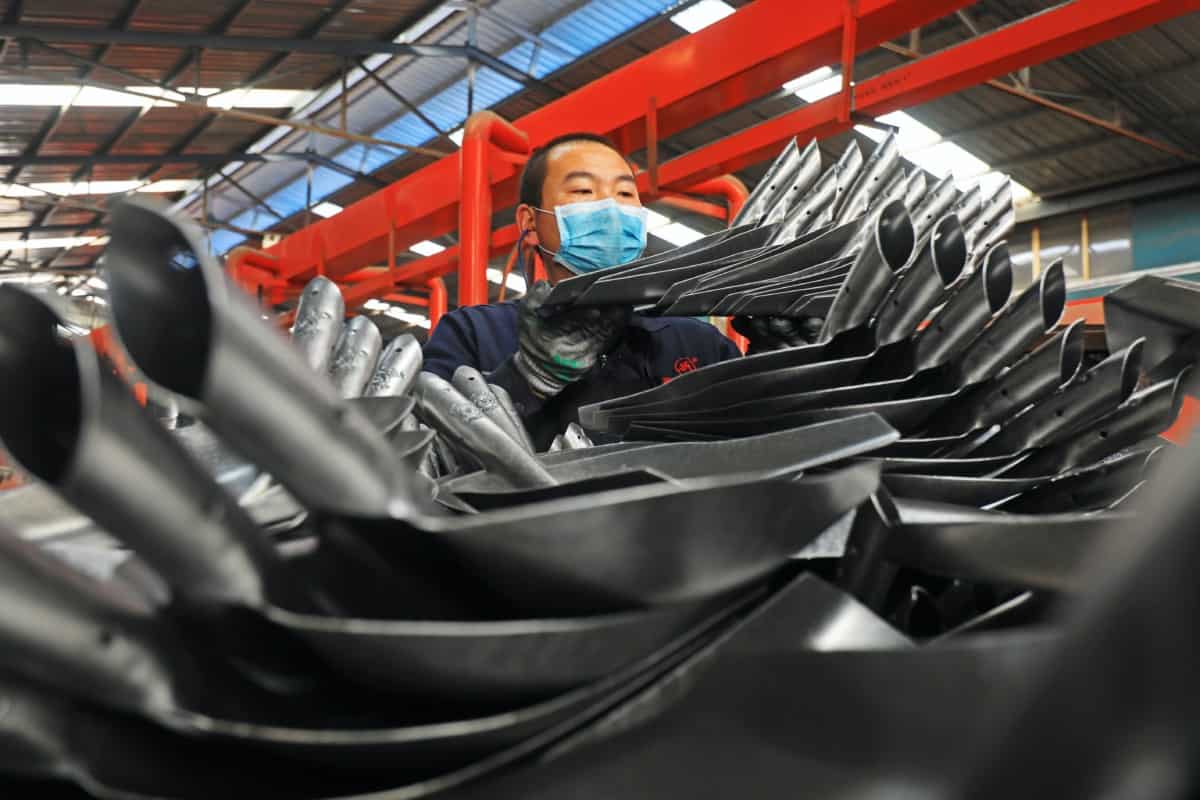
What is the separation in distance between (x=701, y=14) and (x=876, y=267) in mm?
5173

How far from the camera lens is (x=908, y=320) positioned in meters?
0.38

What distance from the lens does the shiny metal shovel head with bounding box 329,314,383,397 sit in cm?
41

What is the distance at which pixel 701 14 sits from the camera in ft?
16.9

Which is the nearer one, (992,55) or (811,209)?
(811,209)

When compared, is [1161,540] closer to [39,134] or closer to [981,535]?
[981,535]

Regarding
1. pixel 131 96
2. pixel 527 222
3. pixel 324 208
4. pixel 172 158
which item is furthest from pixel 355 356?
pixel 324 208

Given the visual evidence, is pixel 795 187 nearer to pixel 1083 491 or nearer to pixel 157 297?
pixel 1083 491

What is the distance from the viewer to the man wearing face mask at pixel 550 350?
72cm

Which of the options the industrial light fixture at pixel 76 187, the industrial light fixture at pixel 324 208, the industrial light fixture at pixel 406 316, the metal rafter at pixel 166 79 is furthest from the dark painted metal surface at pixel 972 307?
the industrial light fixture at pixel 406 316

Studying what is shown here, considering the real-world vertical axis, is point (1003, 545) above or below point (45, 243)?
below

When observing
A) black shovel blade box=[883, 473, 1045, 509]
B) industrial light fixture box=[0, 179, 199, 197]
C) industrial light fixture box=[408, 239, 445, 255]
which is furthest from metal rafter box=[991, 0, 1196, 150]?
industrial light fixture box=[0, 179, 199, 197]

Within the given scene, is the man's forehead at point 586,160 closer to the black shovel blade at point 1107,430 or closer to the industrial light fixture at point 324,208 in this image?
the black shovel blade at point 1107,430

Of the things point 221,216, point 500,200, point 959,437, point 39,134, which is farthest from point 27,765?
point 221,216

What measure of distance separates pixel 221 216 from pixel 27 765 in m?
9.49
